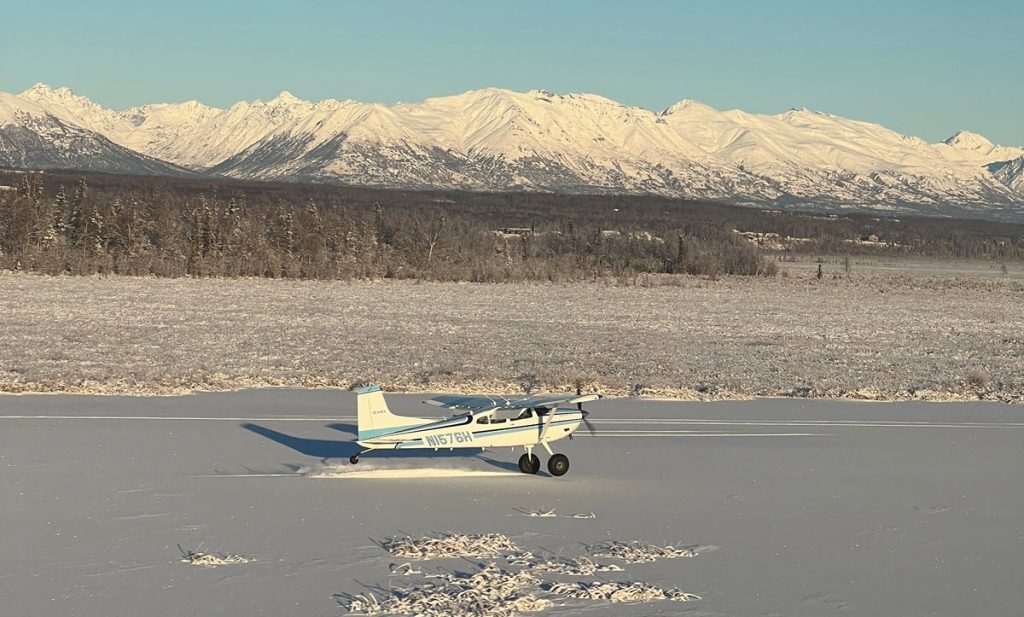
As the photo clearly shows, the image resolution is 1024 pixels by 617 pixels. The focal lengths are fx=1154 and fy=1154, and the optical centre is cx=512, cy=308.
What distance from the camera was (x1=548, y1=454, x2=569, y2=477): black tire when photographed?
1577 cm

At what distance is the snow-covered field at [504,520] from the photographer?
10555 mm

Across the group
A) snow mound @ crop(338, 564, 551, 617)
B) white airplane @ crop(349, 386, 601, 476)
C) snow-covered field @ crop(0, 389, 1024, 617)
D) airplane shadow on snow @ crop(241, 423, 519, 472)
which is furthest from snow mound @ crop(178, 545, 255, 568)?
airplane shadow on snow @ crop(241, 423, 519, 472)

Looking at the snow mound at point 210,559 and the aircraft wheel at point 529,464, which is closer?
the snow mound at point 210,559

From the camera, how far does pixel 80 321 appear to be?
128 feet

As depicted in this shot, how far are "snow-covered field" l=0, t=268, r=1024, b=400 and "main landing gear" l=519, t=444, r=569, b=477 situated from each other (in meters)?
7.41

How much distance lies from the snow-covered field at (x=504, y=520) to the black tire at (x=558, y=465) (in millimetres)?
123

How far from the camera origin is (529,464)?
52.7 feet

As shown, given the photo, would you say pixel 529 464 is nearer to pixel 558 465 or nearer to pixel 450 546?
pixel 558 465

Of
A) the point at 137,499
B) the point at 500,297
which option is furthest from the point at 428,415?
the point at 500,297

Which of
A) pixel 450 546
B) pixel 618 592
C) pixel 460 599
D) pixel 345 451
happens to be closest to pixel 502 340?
pixel 345 451

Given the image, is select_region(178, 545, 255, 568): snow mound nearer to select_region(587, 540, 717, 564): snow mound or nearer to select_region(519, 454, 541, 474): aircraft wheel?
select_region(587, 540, 717, 564): snow mound

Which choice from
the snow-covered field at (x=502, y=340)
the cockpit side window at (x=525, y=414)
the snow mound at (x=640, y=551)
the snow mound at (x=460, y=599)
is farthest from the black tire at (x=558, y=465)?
the snow-covered field at (x=502, y=340)

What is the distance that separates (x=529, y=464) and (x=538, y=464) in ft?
A: 0.43

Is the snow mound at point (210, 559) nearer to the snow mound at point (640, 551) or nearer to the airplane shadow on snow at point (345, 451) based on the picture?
the snow mound at point (640, 551)
